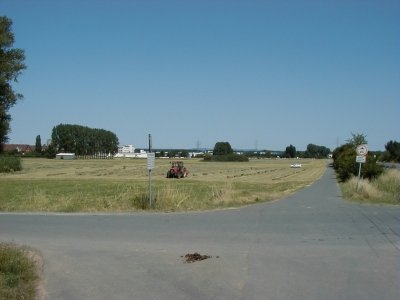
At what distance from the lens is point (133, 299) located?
7.19 metres

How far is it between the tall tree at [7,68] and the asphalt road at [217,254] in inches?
1352

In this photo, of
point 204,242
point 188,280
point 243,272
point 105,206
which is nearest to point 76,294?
point 188,280

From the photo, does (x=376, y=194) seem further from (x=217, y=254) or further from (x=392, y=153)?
(x=392, y=153)

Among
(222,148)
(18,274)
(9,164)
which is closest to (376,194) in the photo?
(18,274)

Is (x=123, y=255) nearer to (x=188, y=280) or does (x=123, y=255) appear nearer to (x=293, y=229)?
(x=188, y=280)

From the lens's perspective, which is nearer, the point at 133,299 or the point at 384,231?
the point at 133,299

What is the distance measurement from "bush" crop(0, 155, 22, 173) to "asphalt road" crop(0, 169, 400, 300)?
59783 millimetres

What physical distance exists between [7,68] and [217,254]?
145 feet

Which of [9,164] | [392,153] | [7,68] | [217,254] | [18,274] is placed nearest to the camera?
[18,274]

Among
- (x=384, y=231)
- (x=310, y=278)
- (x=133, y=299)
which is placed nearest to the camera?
(x=133, y=299)

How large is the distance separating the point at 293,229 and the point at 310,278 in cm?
578

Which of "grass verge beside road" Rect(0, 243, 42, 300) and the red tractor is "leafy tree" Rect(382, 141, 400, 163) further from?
"grass verge beside road" Rect(0, 243, 42, 300)

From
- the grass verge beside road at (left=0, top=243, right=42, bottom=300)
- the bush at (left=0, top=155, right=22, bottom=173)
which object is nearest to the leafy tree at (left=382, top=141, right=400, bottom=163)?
the bush at (left=0, top=155, right=22, bottom=173)

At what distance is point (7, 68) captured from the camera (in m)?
49.4
